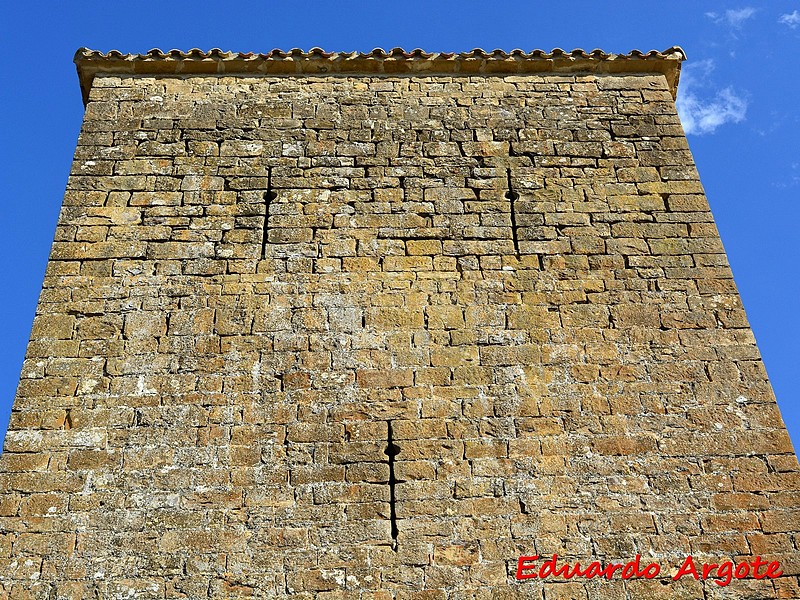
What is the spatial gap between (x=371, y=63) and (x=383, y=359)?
2.82 metres

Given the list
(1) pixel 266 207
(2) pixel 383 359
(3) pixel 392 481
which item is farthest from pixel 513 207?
(3) pixel 392 481

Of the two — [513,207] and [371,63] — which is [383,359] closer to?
[513,207]

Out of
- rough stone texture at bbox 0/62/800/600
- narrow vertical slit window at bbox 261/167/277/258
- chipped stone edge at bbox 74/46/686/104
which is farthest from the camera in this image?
→ chipped stone edge at bbox 74/46/686/104

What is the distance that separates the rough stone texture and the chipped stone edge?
14 cm

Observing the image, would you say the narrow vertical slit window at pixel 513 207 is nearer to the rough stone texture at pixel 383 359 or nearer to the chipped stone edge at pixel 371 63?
the rough stone texture at pixel 383 359

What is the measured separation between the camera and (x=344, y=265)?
5535mm

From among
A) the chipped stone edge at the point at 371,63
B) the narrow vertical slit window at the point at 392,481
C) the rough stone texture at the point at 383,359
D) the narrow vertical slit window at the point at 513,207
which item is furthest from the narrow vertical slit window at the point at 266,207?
the narrow vertical slit window at the point at 513,207

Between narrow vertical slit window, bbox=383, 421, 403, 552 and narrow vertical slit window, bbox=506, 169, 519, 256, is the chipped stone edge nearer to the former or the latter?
narrow vertical slit window, bbox=506, 169, 519, 256

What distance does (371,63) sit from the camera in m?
6.69

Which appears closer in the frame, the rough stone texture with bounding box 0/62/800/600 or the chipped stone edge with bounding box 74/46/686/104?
the rough stone texture with bounding box 0/62/800/600

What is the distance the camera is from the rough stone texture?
4449 mm

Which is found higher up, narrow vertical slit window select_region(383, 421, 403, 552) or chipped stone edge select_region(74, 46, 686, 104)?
chipped stone edge select_region(74, 46, 686, 104)

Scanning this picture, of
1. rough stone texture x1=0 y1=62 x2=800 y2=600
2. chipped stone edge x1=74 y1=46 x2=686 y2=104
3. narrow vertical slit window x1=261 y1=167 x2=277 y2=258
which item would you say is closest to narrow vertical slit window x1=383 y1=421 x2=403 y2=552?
rough stone texture x1=0 y1=62 x2=800 y2=600

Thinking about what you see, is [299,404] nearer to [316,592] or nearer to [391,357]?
[391,357]
